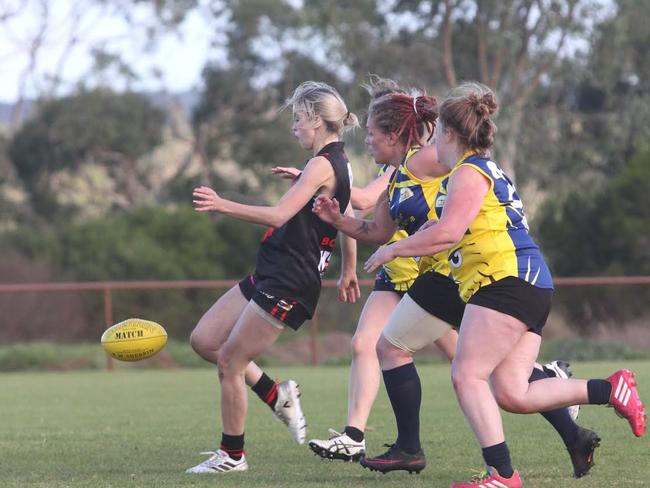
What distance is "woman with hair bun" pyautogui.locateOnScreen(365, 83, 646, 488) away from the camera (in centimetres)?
501

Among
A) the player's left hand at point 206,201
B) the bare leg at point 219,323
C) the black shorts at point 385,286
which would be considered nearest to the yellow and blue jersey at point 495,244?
the player's left hand at point 206,201

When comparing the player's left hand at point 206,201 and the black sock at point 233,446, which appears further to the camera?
the black sock at point 233,446

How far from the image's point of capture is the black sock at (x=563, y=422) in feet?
18.7

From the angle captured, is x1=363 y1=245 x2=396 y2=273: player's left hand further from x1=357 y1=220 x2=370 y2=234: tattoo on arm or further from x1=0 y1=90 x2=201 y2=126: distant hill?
x1=0 y1=90 x2=201 y2=126: distant hill

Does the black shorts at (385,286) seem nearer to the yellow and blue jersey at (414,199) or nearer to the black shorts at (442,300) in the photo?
Result: the yellow and blue jersey at (414,199)

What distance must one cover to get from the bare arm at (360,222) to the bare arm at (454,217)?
2.49 feet

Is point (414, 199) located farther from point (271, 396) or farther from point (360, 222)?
point (271, 396)

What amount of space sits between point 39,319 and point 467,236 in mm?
19612

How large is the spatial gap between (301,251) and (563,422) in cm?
159

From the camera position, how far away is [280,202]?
228 inches

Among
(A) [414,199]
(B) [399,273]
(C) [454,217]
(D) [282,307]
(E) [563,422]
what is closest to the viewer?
(C) [454,217]

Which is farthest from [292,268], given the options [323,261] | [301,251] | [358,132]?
[358,132]

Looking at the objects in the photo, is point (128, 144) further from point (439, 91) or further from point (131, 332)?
point (131, 332)

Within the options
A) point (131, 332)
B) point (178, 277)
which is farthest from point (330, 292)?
point (131, 332)
